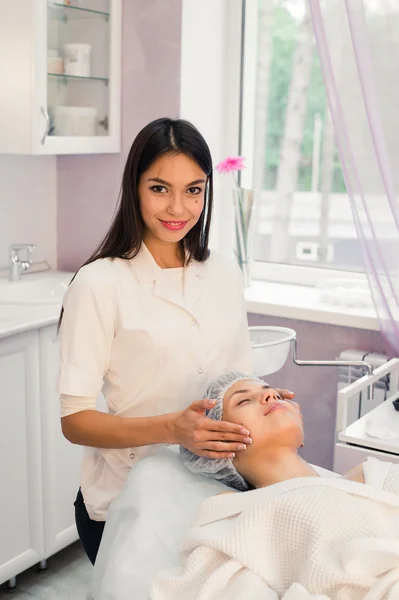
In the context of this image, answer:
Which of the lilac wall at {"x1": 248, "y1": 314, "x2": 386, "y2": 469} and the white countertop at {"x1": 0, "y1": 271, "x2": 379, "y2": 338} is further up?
the white countertop at {"x1": 0, "y1": 271, "x2": 379, "y2": 338}

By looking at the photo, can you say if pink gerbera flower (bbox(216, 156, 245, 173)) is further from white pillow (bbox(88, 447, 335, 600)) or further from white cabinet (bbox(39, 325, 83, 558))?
white pillow (bbox(88, 447, 335, 600))

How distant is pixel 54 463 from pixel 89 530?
101 cm

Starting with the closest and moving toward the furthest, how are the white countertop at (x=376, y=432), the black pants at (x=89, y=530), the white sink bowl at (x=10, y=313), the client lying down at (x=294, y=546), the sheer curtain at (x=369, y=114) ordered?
the client lying down at (x=294, y=546) < the black pants at (x=89, y=530) < the white countertop at (x=376, y=432) < the sheer curtain at (x=369, y=114) < the white sink bowl at (x=10, y=313)

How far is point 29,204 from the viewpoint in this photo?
10.0 feet

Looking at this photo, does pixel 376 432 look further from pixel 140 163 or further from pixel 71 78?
pixel 71 78

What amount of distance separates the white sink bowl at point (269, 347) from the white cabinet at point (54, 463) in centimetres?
67

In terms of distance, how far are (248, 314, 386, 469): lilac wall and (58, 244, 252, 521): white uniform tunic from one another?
1052mm

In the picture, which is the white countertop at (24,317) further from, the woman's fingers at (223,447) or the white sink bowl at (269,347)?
the woman's fingers at (223,447)

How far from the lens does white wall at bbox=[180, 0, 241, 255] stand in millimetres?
2816

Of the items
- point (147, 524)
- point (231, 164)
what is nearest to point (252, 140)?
point (231, 164)

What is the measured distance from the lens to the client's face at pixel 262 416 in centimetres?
153

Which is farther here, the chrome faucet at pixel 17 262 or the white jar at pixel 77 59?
the chrome faucet at pixel 17 262

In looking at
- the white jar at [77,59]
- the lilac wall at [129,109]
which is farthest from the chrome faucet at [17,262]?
the white jar at [77,59]

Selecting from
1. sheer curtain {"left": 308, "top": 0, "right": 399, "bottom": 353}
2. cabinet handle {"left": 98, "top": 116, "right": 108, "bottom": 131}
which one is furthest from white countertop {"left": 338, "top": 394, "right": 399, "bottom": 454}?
cabinet handle {"left": 98, "top": 116, "right": 108, "bottom": 131}
